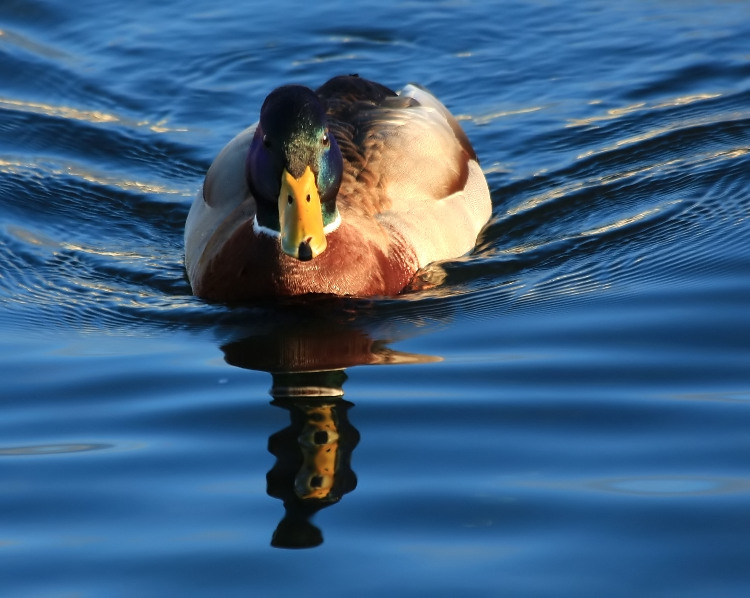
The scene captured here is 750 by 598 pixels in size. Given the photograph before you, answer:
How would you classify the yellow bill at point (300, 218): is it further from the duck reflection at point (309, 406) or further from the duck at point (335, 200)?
the duck reflection at point (309, 406)

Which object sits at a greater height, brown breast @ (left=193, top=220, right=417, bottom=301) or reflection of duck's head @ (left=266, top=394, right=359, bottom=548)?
brown breast @ (left=193, top=220, right=417, bottom=301)

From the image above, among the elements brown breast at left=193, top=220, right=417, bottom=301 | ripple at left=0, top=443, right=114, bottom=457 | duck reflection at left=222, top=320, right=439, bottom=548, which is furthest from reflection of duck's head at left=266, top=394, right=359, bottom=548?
brown breast at left=193, top=220, right=417, bottom=301

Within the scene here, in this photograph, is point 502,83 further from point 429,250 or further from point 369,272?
point 369,272

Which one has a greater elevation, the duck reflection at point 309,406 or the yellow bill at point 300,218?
the yellow bill at point 300,218

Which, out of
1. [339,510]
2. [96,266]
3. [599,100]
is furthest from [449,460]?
[599,100]

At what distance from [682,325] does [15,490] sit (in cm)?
295

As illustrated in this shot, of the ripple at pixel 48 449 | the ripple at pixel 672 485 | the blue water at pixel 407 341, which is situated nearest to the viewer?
the blue water at pixel 407 341

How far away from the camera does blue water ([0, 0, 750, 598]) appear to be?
4.19 m

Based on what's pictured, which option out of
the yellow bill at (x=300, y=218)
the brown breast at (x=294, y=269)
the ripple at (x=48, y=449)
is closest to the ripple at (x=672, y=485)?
the ripple at (x=48, y=449)

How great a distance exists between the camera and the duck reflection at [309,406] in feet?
14.8

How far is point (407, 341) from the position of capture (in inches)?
241

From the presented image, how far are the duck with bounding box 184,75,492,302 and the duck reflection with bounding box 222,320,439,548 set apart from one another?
0.37 meters

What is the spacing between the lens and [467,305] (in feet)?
21.6

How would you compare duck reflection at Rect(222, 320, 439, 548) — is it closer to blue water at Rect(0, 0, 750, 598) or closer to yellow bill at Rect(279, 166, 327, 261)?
blue water at Rect(0, 0, 750, 598)
